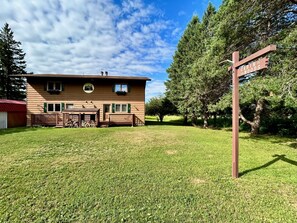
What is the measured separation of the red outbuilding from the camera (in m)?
14.5

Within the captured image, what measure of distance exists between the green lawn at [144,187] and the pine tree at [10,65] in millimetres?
29008

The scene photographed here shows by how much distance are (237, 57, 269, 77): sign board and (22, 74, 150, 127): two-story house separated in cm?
1236

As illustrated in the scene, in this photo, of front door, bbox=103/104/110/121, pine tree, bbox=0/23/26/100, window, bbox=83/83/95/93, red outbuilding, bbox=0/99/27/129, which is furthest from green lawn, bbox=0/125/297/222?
pine tree, bbox=0/23/26/100

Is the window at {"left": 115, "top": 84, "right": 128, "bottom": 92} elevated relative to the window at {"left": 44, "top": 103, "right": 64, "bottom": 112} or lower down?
elevated

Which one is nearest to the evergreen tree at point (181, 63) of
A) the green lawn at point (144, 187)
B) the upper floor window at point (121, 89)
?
the upper floor window at point (121, 89)

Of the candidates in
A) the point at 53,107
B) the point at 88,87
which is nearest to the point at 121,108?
the point at 88,87

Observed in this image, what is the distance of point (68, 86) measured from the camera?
16359mm

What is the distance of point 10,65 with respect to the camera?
96.5ft

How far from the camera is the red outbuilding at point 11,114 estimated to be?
47.7 feet

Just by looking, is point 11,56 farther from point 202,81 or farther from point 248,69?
point 248,69

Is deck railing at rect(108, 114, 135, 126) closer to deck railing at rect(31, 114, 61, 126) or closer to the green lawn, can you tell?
deck railing at rect(31, 114, 61, 126)

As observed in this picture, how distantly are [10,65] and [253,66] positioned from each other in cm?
3734

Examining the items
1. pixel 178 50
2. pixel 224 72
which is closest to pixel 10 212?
pixel 224 72

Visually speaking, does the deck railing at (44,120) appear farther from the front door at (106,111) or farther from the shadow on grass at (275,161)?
the shadow on grass at (275,161)
